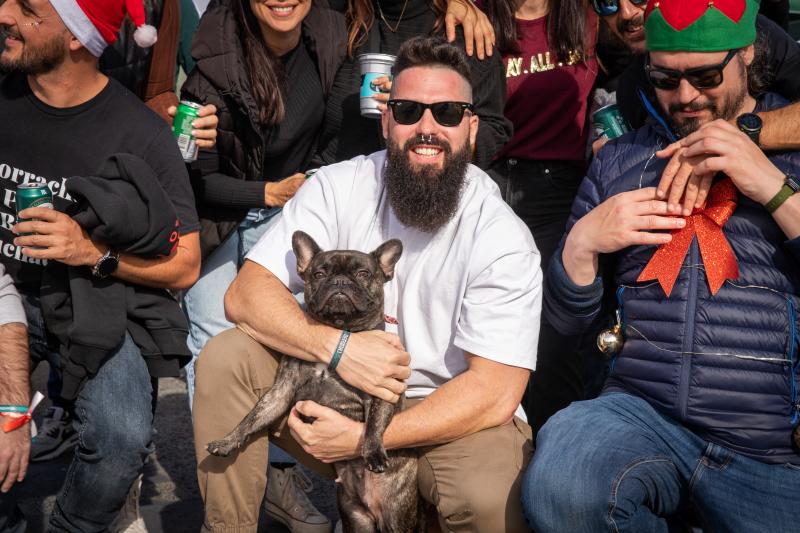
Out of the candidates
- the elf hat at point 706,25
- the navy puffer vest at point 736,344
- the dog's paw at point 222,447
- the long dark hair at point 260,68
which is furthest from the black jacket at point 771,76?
the dog's paw at point 222,447

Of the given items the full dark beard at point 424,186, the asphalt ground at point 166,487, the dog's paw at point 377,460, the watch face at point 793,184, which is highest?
the watch face at point 793,184

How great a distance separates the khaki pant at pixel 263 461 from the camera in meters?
3.22

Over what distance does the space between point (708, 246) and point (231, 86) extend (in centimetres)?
239

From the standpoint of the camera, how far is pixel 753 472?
2.98m

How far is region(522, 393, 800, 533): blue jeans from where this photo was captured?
2.93 metres

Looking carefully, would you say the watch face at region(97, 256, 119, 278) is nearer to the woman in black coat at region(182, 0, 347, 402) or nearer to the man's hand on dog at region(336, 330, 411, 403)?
the woman in black coat at region(182, 0, 347, 402)

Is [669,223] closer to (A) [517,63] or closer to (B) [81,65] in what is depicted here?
(A) [517,63]

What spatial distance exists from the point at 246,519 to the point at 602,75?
292cm

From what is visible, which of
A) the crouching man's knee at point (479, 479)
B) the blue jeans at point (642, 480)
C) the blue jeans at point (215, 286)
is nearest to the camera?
the blue jeans at point (642, 480)

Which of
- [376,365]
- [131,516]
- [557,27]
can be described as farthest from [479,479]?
[557,27]

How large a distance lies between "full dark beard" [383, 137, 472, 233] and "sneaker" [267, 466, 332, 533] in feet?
4.80

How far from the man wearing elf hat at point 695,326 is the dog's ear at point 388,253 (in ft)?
2.14

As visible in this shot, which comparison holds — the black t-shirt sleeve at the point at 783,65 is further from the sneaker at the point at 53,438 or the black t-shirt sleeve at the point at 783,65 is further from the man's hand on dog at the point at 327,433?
the sneaker at the point at 53,438

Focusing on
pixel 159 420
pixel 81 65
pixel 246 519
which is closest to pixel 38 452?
pixel 159 420
